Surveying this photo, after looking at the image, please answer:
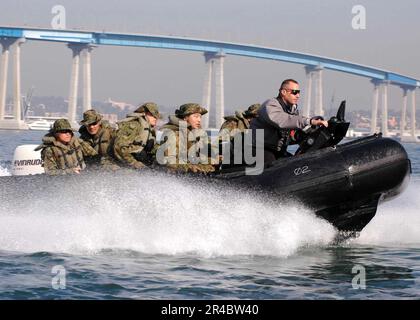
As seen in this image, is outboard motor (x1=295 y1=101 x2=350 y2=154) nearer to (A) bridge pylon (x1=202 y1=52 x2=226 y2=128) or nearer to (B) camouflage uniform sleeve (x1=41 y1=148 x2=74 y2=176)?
(B) camouflage uniform sleeve (x1=41 y1=148 x2=74 y2=176)

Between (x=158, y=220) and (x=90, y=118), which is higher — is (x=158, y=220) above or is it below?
below

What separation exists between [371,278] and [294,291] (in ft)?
4.19

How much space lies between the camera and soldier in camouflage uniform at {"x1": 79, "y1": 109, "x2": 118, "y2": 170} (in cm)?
1189

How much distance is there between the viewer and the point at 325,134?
11.1 meters

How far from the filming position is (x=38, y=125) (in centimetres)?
11781

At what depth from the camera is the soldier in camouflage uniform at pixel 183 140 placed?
11.1 metres

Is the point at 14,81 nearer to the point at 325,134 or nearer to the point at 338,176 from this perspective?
the point at 325,134

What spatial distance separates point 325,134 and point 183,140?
6.13ft

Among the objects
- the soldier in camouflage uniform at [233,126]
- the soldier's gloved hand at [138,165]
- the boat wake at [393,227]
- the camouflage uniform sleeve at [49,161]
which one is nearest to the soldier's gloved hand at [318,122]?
the soldier in camouflage uniform at [233,126]

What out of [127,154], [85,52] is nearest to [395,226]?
[127,154]

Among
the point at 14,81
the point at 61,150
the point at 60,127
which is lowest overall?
the point at 61,150

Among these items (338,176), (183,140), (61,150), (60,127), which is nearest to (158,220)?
(183,140)

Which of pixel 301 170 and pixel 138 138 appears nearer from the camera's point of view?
pixel 301 170

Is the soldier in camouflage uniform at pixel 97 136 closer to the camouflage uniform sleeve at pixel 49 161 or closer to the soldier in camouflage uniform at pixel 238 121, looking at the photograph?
the camouflage uniform sleeve at pixel 49 161
